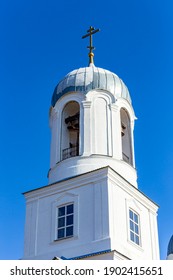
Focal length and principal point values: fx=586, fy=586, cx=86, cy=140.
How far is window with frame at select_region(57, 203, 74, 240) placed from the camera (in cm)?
1867

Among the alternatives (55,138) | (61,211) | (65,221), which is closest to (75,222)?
(65,221)

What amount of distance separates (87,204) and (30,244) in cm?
234

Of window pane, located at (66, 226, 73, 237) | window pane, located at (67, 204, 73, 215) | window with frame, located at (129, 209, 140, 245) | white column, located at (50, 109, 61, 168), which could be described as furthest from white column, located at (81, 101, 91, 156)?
window pane, located at (66, 226, 73, 237)

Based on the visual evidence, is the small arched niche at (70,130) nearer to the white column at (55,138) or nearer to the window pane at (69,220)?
the white column at (55,138)

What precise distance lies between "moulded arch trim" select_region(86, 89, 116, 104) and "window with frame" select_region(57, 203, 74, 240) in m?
4.23

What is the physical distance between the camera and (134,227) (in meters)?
19.1

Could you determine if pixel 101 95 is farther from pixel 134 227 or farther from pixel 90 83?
pixel 134 227

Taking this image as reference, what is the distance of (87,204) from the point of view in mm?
18672

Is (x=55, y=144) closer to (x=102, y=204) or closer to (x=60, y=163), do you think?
(x=60, y=163)

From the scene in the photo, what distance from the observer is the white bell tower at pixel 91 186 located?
18.2 meters

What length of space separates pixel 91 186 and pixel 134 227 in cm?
196

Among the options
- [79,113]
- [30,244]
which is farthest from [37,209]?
[79,113]

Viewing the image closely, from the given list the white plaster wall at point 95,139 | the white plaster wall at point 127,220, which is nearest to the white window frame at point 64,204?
the white plaster wall at point 95,139

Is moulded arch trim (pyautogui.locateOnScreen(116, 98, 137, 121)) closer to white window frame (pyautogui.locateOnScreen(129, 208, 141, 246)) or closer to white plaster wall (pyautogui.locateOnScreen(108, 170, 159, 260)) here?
white plaster wall (pyautogui.locateOnScreen(108, 170, 159, 260))
